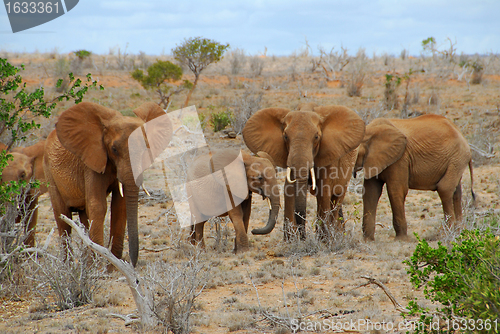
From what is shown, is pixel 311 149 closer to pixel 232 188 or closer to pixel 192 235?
pixel 232 188

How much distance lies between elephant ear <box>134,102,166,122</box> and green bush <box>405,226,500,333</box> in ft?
13.4

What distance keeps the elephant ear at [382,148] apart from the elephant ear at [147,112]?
346cm

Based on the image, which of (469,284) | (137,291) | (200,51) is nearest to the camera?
(469,284)

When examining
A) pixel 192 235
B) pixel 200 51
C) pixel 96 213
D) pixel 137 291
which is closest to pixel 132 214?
pixel 96 213

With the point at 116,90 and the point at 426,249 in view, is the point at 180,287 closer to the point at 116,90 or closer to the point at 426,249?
the point at 426,249

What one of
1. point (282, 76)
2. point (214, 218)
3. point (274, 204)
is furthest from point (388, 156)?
point (282, 76)

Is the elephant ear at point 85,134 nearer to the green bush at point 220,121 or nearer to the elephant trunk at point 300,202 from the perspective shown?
the elephant trunk at point 300,202

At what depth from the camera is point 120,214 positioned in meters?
6.84

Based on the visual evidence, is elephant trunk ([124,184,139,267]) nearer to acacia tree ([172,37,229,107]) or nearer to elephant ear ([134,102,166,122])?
elephant ear ([134,102,166,122])

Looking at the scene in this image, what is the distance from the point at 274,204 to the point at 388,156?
2.20 metres

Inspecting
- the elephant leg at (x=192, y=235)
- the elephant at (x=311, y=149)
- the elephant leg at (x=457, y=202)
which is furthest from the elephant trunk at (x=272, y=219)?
the elephant leg at (x=457, y=202)

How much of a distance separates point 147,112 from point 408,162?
4.39 metres

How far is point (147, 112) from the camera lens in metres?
6.71

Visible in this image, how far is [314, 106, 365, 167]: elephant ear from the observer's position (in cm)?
746
